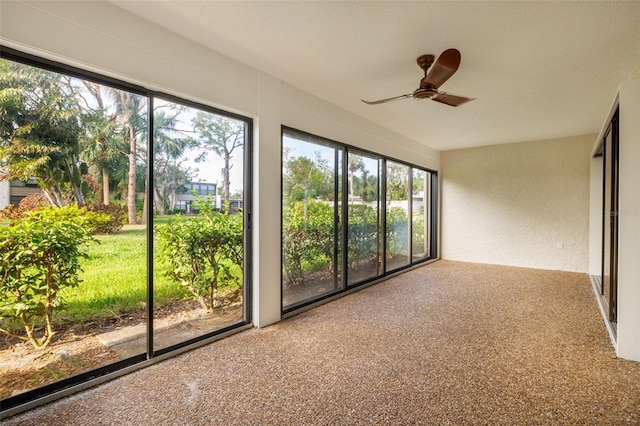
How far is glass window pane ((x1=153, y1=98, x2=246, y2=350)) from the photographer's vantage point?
2.46m

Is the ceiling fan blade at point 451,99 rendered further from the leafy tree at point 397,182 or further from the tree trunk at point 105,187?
the tree trunk at point 105,187

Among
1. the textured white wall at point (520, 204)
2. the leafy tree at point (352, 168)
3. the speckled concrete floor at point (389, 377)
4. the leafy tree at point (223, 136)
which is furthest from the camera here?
the textured white wall at point (520, 204)

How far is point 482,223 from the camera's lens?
20.7 feet

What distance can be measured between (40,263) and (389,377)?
2458 millimetres

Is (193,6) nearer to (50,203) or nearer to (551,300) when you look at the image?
(50,203)

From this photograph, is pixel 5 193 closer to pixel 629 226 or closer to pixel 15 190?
pixel 15 190

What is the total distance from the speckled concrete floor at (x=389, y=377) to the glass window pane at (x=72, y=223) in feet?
1.16

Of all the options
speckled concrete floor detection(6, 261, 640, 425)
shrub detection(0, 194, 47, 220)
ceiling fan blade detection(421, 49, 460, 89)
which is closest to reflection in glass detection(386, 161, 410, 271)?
speckled concrete floor detection(6, 261, 640, 425)

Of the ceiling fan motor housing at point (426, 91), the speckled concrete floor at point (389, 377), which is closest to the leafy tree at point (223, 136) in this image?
the speckled concrete floor at point (389, 377)

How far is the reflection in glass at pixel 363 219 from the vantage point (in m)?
4.34

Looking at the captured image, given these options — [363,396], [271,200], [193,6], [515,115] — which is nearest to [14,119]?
[193,6]

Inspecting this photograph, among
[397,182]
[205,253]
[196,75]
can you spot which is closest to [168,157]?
[196,75]

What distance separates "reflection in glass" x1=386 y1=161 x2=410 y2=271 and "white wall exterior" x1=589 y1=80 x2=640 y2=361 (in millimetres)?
2954

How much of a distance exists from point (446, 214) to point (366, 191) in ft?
9.97
